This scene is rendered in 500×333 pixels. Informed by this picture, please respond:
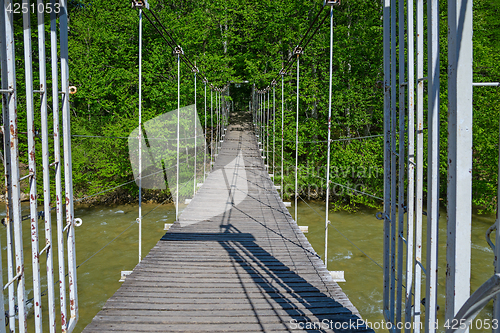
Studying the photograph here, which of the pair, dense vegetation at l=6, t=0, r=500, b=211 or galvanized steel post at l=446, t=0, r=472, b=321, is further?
dense vegetation at l=6, t=0, r=500, b=211

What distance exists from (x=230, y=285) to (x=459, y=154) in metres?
2.01

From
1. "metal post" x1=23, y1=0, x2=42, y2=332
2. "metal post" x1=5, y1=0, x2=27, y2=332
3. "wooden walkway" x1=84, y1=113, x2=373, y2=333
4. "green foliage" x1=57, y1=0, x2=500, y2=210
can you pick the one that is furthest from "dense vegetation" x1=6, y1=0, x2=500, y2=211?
"metal post" x1=5, y1=0, x2=27, y2=332

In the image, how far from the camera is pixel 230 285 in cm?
265

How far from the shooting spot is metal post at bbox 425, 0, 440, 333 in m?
1.30

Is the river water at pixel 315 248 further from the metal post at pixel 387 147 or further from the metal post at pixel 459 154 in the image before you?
the metal post at pixel 459 154

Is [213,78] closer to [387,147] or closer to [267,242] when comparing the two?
[267,242]

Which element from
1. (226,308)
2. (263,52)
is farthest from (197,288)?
(263,52)

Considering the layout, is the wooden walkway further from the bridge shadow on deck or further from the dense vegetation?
the dense vegetation

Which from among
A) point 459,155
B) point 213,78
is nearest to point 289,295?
point 459,155

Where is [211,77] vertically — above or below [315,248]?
above

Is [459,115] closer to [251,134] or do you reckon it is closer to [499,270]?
[499,270]

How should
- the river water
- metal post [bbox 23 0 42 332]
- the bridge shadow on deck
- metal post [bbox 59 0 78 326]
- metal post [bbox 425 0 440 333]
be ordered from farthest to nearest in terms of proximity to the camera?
the river water, the bridge shadow on deck, metal post [bbox 59 0 78 326], metal post [bbox 23 0 42 332], metal post [bbox 425 0 440 333]

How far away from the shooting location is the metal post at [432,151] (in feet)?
4.28

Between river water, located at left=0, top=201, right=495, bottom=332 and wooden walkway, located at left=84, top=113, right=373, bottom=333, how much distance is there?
1.62 meters
